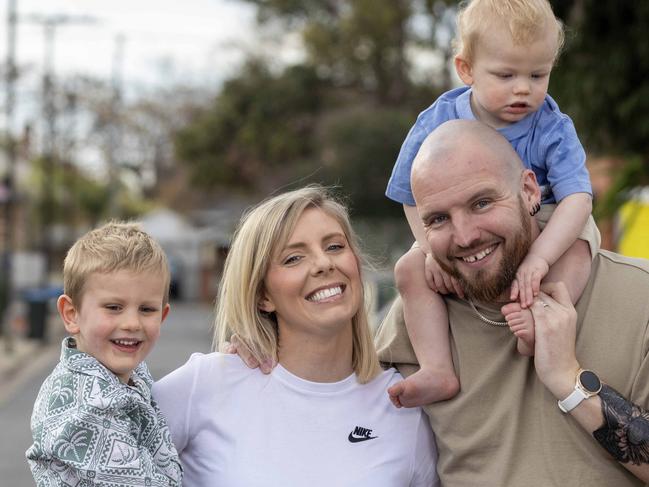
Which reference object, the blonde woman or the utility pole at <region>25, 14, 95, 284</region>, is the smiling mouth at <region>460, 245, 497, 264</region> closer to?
the blonde woman

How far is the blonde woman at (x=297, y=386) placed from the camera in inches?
124

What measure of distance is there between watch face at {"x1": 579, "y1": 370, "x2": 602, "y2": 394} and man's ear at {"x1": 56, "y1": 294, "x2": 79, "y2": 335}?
1460 millimetres

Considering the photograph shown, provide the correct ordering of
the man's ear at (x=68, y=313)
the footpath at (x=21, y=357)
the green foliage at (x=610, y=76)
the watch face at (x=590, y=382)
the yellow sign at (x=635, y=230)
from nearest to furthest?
1. the watch face at (x=590, y=382)
2. the man's ear at (x=68, y=313)
3. the yellow sign at (x=635, y=230)
4. the green foliage at (x=610, y=76)
5. the footpath at (x=21, y=357)

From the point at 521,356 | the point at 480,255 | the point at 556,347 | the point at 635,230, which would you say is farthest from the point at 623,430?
the point at 635,230

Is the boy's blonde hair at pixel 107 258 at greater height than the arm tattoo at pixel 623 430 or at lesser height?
greater

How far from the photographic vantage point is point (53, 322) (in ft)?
97.6

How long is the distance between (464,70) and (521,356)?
0.99 metres

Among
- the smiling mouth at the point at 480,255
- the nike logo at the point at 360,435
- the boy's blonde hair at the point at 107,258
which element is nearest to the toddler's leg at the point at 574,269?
the smiling mouth at the point at 480,255

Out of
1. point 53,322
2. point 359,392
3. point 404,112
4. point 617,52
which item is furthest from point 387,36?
point 359,392

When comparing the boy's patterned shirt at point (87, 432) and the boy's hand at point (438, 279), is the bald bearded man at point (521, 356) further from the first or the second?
the boy's patterned shirt at point (87, 432)

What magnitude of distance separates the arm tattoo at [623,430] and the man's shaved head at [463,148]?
0.70 m

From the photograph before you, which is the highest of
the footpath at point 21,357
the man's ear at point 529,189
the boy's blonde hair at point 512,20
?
the boy's blonde hair at point 512,20

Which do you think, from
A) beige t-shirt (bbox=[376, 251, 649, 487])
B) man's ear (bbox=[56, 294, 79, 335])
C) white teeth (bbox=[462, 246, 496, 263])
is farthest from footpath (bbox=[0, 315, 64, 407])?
white teeth (bbox=[462, 246, 496, 263])

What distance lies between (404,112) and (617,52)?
2459 centimetres
